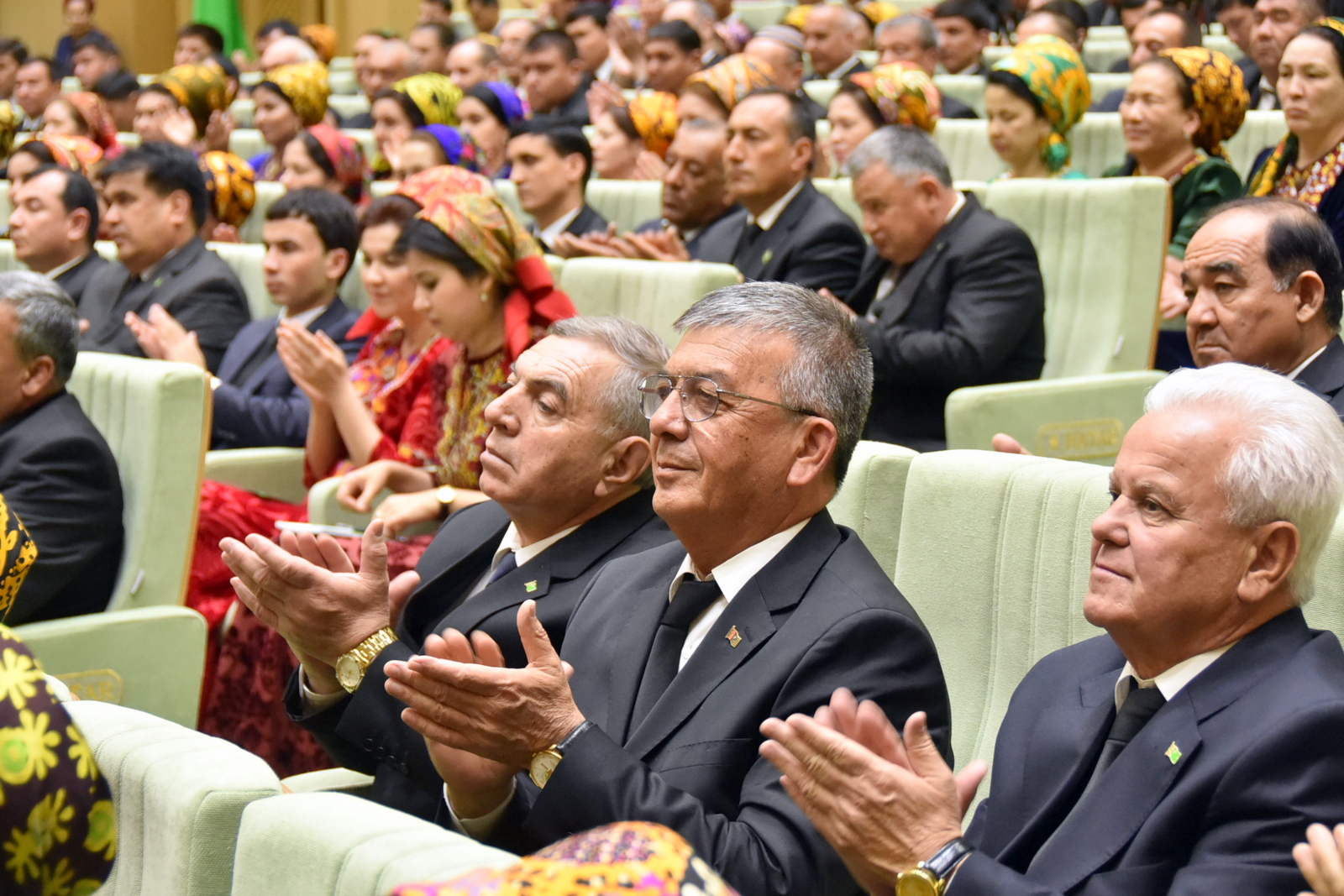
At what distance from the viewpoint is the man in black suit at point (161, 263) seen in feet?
14.8

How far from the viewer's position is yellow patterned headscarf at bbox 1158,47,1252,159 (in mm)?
4555

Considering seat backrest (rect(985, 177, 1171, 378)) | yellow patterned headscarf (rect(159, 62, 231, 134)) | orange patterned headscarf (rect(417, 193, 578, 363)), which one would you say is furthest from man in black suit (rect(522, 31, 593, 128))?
orange patterned headscarf (rect(417, 193, 578, 363))

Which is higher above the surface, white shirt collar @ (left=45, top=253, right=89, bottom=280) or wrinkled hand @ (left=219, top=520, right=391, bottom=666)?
wrinkled hand @ (left=219, top=520, right=391, bottom=666)

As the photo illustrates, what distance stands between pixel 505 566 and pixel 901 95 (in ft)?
11.4

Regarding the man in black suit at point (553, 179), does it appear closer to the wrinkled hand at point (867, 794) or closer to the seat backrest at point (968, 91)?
the seat backrest at point (968, 91)

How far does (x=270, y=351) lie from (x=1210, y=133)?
281 centimetres

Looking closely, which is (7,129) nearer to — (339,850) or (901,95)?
(901,95)

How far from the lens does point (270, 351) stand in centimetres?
423

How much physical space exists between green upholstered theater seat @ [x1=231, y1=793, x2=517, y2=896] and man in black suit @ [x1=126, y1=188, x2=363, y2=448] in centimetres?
290

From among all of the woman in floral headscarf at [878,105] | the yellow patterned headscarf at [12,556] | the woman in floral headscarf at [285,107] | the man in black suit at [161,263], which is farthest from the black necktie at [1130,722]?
the woman in floral headscarf at [285,107]

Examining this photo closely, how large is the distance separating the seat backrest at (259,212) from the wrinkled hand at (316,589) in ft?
13.1

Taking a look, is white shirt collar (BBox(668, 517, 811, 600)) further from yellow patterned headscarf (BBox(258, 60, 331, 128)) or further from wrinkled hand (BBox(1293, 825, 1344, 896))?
yellow patterned headscarf (BBox(258, 60, 331, 128))

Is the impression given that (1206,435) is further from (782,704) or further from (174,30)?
(174,30)

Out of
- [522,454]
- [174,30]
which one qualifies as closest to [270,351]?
[522,454]
